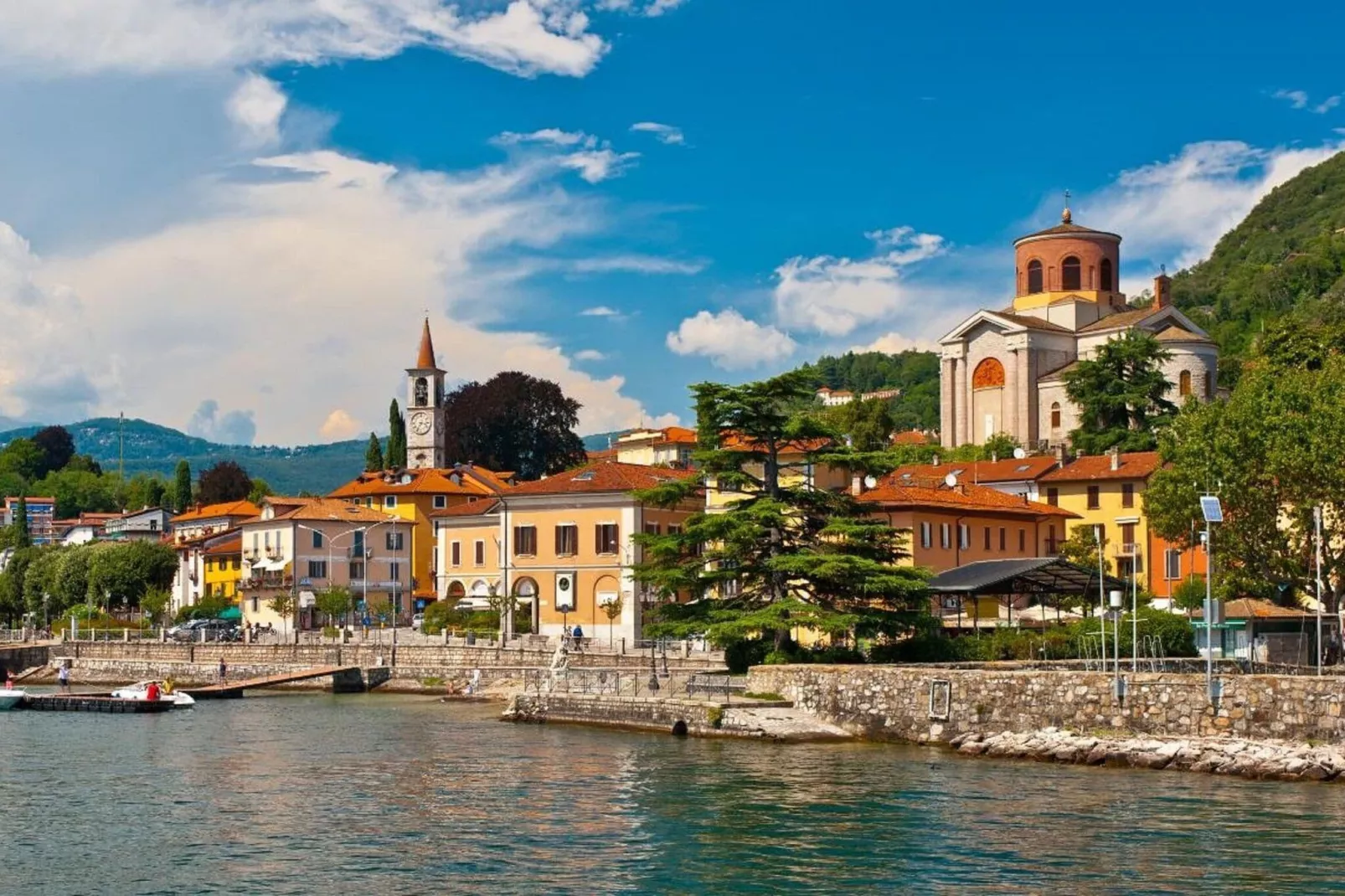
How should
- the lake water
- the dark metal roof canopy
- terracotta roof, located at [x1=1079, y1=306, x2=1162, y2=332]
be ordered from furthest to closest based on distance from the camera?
terracotta roof, located at [x1=1079, y1=306, x2=1162, y2=332] → the dark metal roof canopy → the lake water

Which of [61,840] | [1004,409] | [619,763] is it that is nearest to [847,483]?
[619,763]

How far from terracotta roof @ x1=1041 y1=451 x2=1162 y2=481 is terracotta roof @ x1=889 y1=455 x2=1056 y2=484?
105 centimetres

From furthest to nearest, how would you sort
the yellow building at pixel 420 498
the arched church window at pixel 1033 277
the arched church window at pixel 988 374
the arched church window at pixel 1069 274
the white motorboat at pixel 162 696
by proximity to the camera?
the arched church window at pixel 1033 277, the arched church window at pixel 1069 274, the arched church window at pixel 988 374, the yellow building at pixel 420 498, the white motorboat at pixel 162 696

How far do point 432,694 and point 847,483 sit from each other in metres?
16.2

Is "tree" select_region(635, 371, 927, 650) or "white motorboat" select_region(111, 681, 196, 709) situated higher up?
"tree" select_region(635, 371, 927, 650)

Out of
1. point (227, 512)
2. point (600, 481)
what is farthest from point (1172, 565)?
point (227, 512)

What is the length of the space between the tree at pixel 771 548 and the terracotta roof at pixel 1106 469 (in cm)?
2646

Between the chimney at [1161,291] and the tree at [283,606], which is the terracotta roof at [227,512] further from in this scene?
the chimney at [1161,291]

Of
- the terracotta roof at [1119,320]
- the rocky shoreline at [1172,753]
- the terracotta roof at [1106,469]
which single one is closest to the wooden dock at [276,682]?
the terracotta roof at [1106,469]

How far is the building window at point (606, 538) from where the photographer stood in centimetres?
6869

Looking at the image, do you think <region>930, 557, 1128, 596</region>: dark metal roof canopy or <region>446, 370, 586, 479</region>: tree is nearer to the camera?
<region>930, 557, 1128, 596</region>: dark metal roof canopy

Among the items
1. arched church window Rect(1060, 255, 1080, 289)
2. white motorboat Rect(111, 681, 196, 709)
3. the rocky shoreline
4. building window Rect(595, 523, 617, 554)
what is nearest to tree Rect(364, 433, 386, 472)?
arched church window Rect(1060, 255, 1080, 289)

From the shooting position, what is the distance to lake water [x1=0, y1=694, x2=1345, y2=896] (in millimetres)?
23484

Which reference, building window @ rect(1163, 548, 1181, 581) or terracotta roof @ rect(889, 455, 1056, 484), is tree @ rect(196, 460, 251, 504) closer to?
terracotta roof @ rect(889, 455, 1056, 484)
